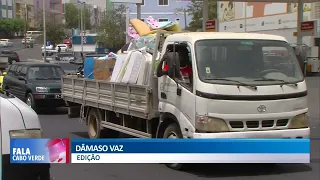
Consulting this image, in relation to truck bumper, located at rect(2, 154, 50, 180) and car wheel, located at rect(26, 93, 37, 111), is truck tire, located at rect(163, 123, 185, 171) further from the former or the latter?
car wheel, located at rect(26, 93, 37, 111)

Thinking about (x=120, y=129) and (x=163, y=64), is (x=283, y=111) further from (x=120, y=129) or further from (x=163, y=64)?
(x=120, y=129)

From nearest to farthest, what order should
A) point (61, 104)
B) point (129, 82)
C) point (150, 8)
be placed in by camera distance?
point (129, 82)
point (61, 104)
point (150, 8)

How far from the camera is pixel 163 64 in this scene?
7219mm

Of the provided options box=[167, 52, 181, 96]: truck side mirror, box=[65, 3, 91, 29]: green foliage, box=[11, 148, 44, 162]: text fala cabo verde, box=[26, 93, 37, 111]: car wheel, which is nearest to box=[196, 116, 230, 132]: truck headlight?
box=[167, 52, 181, 96]: truck side mirror

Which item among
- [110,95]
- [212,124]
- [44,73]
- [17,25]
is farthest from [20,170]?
[17,25]

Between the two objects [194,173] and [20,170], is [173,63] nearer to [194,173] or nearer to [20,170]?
[194,173]

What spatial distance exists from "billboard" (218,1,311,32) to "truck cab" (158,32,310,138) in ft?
89.2

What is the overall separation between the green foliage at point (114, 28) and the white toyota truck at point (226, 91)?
49.4 metres

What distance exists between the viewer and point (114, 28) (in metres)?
57.1

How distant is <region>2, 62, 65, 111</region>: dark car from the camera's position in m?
14.9

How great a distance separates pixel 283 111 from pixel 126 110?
2.93 metres

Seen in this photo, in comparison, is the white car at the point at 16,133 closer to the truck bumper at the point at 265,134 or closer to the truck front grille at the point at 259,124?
the truck bumper at the point at 265,134

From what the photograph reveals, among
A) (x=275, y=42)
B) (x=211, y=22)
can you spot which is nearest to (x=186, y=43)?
(x=275, y=42)

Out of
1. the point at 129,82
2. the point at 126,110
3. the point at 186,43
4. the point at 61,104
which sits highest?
the point at 186,43
